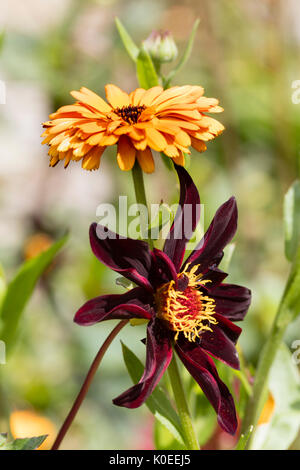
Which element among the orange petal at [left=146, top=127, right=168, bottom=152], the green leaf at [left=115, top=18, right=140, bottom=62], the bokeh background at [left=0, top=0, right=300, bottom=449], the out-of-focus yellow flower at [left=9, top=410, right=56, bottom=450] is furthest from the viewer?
the bokeh background at [left=0, top=0, right=300, bottom=449]

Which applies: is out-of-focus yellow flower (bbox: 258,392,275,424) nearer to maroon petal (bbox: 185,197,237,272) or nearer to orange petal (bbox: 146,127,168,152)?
maroon petal (bbox: 185,197,237,272)

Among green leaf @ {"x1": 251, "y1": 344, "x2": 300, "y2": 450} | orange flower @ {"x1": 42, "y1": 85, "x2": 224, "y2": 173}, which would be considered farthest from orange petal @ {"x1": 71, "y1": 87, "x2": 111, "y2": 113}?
green leaf @ {"x1": 251, "y1": 344, "x2": 300, "y2": 450}

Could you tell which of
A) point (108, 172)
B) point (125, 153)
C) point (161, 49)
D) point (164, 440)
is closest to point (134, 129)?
point (125, 153)

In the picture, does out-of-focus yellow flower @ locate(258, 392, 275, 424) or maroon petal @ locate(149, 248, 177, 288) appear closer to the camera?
maroon petal @ locate(149, 248, 177, 288)

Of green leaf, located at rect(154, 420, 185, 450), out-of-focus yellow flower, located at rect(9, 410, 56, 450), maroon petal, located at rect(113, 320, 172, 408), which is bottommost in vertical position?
out-of-focus yellow flower, located at rect(9, 410, 56, 450)

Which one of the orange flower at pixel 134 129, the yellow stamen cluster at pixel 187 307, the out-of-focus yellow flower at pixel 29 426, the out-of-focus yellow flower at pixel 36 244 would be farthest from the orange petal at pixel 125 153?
the out-of-focus yellow flower at pixel 36 244

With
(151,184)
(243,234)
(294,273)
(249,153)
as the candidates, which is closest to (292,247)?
(294,273)

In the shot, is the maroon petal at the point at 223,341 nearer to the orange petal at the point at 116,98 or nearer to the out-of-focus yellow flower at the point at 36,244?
the orange petal at the point at 116,98
